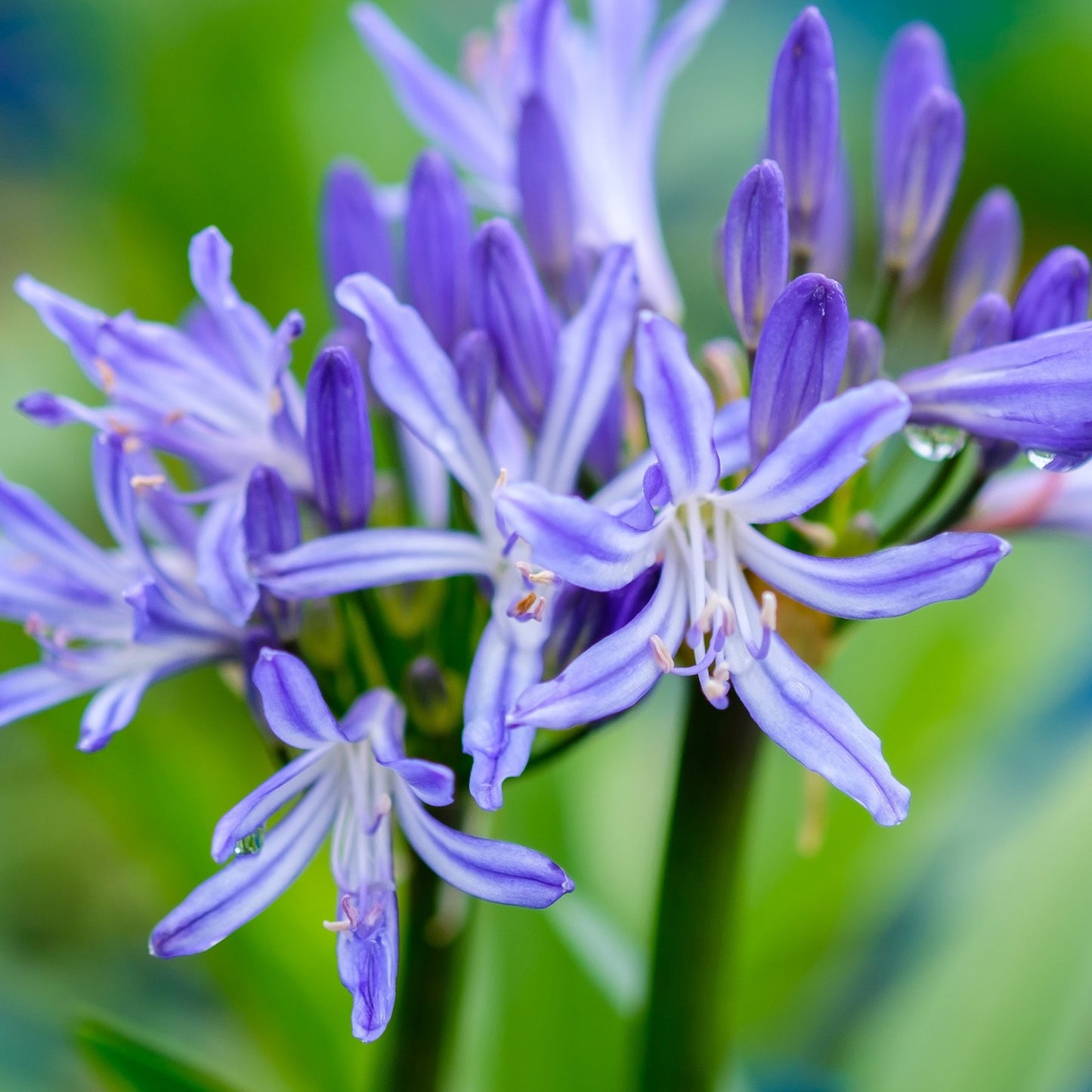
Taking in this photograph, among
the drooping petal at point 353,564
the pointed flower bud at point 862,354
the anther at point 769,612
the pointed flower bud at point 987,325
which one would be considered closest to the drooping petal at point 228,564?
the drooping petal at point 353,564

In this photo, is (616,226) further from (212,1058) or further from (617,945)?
(212,1058)

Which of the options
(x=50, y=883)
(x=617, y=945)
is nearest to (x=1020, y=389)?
(x=617, y=945)

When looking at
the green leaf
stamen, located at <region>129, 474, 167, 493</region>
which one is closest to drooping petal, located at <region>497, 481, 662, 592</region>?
stamen, located at <region>129, 474, 167, 493</region>

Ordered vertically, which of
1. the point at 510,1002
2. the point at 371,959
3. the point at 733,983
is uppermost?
the point at 371,959

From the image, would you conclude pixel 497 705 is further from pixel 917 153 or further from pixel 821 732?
pixel 917 153

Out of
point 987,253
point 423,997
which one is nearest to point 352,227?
point 987,253
